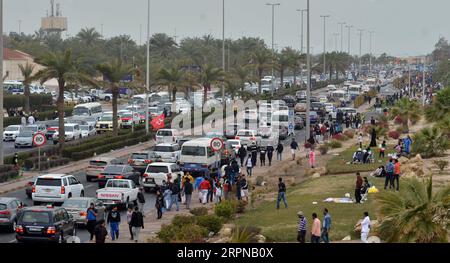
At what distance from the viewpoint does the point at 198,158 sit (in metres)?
41.8

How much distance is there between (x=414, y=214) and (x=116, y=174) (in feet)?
64.8

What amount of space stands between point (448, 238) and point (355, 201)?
10.9m

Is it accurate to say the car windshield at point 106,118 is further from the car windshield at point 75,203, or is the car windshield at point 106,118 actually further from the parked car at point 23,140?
the car windshield at point 75,203

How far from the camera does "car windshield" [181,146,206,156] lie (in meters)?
41.9

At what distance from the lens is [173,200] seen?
32.6 m

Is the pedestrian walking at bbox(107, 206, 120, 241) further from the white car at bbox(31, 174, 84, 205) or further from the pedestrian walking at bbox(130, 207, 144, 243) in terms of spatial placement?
the white car at bbox(31, 174, 84, 205)

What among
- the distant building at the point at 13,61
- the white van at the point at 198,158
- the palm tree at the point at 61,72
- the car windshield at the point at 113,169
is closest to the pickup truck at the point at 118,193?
the car windshield at the point at 113,169

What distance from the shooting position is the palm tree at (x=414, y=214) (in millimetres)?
18328

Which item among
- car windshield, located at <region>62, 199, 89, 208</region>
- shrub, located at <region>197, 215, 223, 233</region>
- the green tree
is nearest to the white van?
the green tree

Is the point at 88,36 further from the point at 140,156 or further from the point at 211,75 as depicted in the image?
the point at 140,156

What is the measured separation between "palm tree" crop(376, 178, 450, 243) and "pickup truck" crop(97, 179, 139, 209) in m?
12.9
